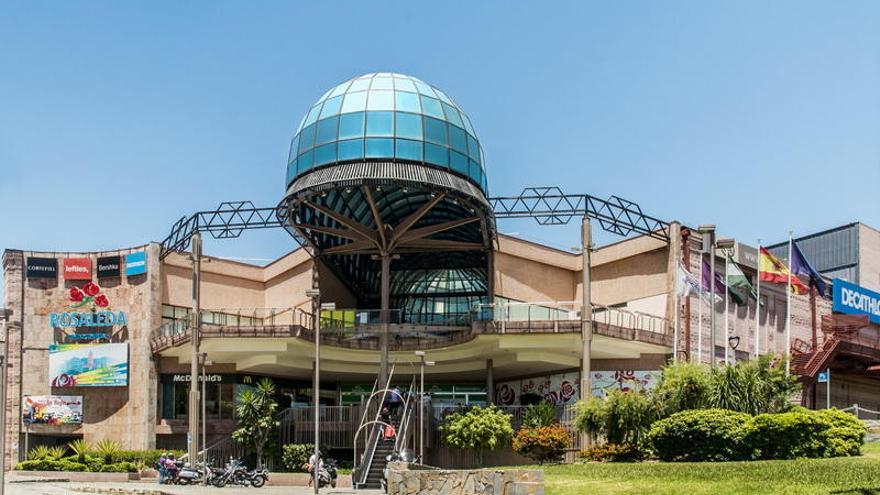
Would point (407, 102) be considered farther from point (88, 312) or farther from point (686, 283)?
point (88, 312)

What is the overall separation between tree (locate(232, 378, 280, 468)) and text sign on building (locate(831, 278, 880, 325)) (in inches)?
1362

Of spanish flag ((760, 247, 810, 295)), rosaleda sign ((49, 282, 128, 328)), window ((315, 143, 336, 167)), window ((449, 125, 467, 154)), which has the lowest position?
rosaleda sign ((49, 282, 128, 328))

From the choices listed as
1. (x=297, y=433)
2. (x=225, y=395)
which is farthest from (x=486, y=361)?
(x=225, y=395)

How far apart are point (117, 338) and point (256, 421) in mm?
11650

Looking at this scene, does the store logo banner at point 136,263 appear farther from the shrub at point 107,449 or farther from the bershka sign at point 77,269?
the shrub at point 107,449

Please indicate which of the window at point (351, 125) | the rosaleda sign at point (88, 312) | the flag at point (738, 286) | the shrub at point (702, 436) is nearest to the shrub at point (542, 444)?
the shrub at point (702, 436)

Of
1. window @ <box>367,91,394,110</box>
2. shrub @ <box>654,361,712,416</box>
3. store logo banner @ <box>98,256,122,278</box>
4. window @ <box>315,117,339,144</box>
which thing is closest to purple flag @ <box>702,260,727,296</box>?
shrub @ <box>654,361,712,416</box>

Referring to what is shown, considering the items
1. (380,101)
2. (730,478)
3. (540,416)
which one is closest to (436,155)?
(380,101)

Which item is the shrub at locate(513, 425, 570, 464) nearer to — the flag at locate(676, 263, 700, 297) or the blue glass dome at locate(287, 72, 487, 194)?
the flag at locate(676, 263, 700, 297)

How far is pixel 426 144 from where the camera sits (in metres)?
47.6

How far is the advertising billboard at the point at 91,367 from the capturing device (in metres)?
56.4

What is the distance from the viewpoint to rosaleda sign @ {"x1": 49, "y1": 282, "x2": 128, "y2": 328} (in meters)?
57.2

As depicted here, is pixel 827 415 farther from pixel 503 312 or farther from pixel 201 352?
pixel 201 352

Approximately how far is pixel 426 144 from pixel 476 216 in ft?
17.5
